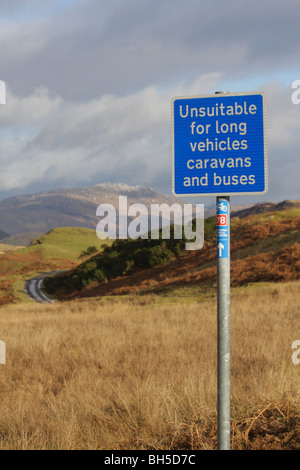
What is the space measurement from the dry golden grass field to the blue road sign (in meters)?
2.59

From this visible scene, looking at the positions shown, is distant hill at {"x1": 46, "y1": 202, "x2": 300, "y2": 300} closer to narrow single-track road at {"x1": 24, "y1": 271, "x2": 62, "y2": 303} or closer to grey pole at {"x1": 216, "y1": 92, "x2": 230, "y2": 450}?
narrow single-track road at {"x1": 24, "y1": 271, "x2": 62, "y2": 303}

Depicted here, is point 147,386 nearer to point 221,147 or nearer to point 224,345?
point 224,345

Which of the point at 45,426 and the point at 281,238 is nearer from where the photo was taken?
the point at 45,426

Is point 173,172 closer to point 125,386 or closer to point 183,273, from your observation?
point 125,386

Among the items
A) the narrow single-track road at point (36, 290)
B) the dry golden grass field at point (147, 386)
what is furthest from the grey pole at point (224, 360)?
the narrow single-track road at point (36, 290)

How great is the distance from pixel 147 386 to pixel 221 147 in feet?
12.8

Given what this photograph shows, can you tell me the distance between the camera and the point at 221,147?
3.73m

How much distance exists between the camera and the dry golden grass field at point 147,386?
4.82 meters

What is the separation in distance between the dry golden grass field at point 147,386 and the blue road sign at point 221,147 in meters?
2.59

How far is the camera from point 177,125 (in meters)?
3.86

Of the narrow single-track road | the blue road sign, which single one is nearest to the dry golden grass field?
the blue road sign
